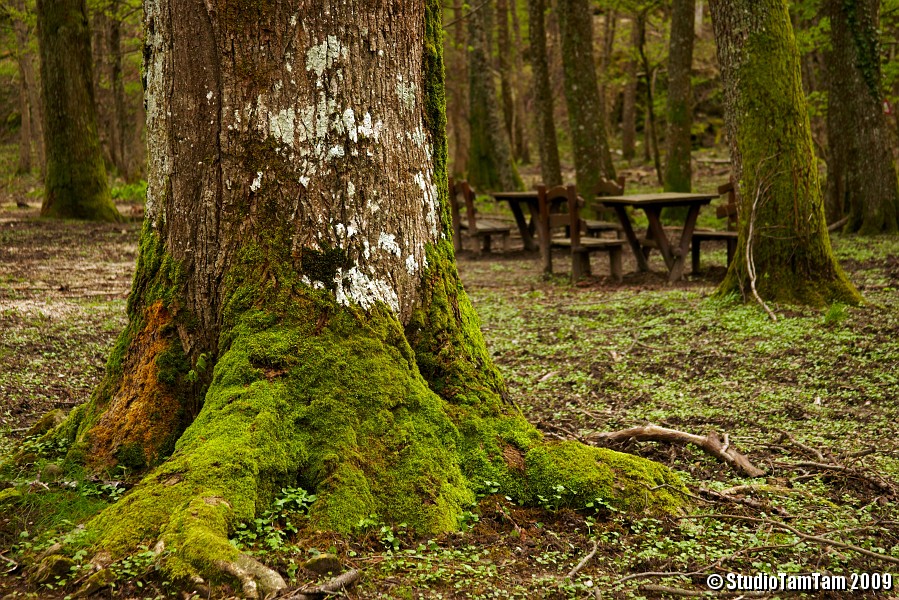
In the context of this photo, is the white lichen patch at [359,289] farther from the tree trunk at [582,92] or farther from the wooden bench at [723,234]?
the tree trunk at [582,92]

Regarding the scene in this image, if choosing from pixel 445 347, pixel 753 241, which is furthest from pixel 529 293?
pixel 445 347

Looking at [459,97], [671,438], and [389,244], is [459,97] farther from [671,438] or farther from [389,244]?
[389,244]

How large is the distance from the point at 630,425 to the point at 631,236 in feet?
21.8

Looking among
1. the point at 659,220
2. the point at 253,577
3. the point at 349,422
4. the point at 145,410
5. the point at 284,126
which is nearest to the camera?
the point at 253,577

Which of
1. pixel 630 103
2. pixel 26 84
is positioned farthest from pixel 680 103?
pixel 26 84

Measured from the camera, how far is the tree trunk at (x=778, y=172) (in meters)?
8.09

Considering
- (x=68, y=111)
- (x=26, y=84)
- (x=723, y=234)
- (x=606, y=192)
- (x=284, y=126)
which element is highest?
(x=26, y=84)

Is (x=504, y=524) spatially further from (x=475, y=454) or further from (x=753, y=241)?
(x=753, y=241)

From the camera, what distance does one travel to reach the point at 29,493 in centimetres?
320

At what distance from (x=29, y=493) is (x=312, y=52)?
6.79 ft

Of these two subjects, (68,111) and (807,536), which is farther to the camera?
(68,111)

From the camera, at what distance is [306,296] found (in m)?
3.37

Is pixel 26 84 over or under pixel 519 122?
over

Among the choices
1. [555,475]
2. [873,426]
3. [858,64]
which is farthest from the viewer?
[858,64]
